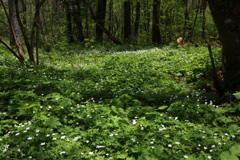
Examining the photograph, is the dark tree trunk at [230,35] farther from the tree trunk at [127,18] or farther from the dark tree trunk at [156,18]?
the tree trunk at [127,18]

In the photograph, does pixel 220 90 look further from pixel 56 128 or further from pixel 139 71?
pixel 56 128

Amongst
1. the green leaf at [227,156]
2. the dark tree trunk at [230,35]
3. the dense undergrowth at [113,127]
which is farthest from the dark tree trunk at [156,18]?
the green leaf at [227,156]

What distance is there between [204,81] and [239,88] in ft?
6.11

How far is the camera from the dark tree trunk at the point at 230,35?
197 inches

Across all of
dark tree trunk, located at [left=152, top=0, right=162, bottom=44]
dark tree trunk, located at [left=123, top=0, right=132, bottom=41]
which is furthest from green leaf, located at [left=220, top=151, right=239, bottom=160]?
dark tree trunk, located at [left=123, top=0, right=132, bottom=41]

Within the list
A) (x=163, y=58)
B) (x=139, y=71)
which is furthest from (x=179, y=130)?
(x=163, y=58)

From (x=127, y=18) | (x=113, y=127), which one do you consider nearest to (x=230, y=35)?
(x=113, y=127)

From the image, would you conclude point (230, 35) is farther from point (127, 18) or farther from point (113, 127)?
point (127, 18)

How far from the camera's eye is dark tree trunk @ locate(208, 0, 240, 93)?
4992 millimetres

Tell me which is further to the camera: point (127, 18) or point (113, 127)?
point (127, 18)

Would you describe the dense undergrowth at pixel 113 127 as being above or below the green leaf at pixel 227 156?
below

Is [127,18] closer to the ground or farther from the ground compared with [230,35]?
farther from the ground

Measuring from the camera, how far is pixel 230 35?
5133 mm

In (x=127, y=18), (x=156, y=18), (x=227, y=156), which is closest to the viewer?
(x=227, y=156)
